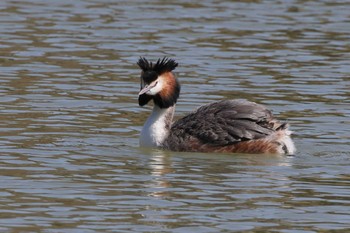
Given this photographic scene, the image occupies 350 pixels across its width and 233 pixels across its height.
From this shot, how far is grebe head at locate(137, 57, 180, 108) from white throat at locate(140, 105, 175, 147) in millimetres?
94

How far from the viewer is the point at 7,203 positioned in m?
11.9

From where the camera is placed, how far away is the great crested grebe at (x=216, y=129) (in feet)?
50.1

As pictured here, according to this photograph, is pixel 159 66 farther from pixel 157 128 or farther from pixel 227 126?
pixel 227 126

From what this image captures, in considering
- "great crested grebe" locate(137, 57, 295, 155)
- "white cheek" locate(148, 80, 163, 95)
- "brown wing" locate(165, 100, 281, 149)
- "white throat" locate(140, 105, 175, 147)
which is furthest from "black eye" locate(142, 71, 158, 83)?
"brown wing" locate(165, 100, 281, 149)

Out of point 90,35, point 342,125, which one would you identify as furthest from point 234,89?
point 90,35

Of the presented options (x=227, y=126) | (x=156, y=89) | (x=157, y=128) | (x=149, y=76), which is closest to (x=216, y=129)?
(x=227, y=126)

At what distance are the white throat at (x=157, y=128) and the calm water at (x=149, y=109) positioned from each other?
15 centimetres

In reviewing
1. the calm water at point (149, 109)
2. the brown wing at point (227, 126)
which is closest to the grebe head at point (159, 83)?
the brown wing at point (227, 126)

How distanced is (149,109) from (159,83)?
2.95 meters

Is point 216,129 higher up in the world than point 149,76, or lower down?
lower down

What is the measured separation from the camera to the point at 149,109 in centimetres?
1866

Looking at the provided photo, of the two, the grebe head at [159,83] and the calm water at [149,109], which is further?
the grebe head at [159,83]

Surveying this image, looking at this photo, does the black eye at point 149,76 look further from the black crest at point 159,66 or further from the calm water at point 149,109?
the calm water at point 149,109

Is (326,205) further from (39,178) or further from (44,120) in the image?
(44,120)
